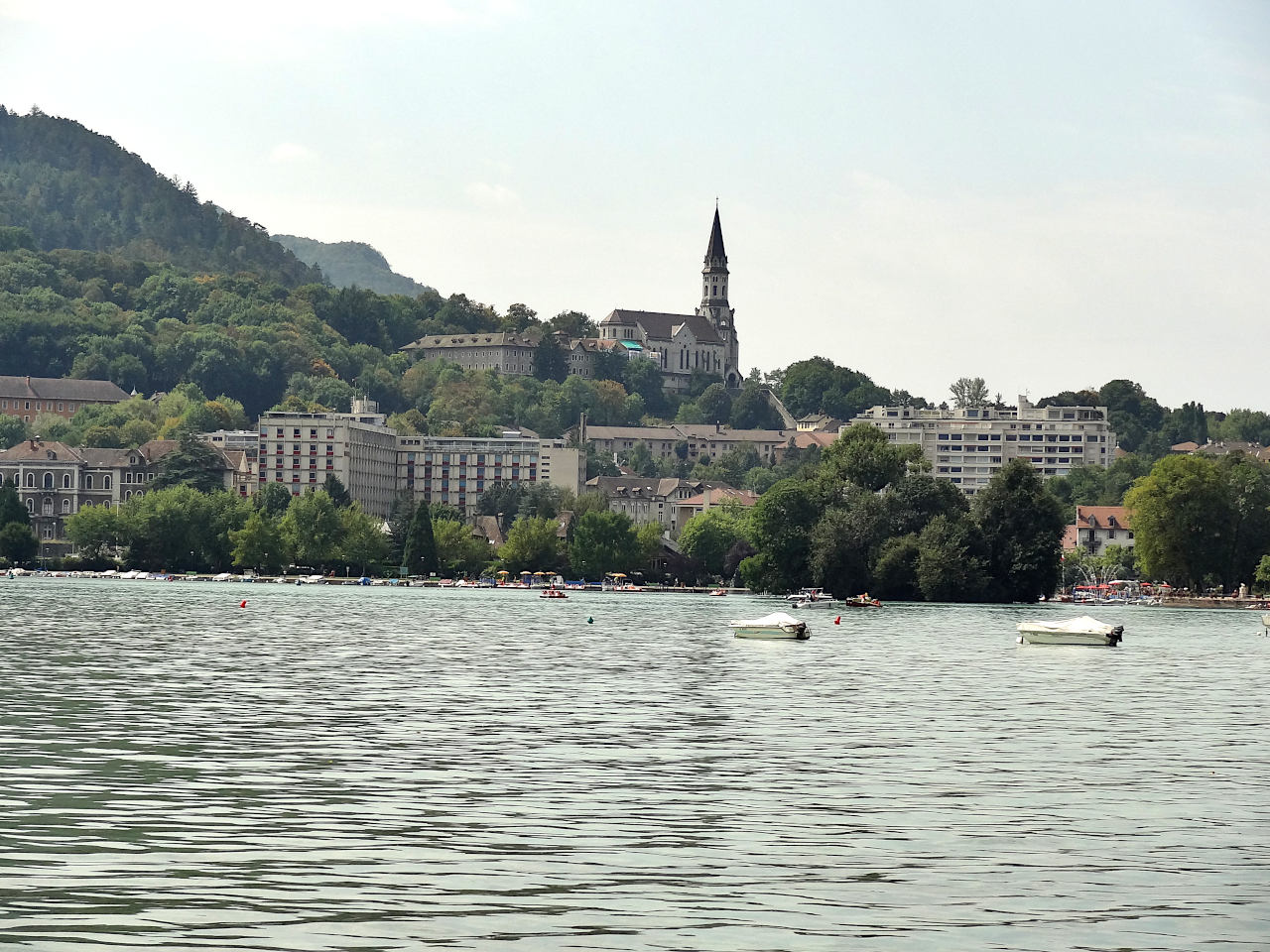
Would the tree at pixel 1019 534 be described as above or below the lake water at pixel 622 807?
above

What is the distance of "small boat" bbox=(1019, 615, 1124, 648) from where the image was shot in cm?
8969

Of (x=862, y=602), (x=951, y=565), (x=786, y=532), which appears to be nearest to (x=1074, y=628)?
(x=862, y=602)

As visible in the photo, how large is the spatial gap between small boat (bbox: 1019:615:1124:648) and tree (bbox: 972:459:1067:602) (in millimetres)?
41223

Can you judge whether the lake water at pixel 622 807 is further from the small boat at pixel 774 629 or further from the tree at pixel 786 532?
the tree at pixel 786 532

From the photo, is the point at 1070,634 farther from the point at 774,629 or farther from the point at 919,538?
the point at 919,538

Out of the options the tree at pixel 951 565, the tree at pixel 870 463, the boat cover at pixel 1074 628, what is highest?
the tree at pixel 870 463

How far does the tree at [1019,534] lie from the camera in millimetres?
133000

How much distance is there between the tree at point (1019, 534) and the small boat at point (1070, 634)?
4122 cm

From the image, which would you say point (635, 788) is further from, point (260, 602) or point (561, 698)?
point (260, 602)

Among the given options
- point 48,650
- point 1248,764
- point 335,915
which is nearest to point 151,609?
point 48,650

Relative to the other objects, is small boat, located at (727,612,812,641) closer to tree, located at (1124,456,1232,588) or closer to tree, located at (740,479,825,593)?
tree, located at (740,479,825,593)

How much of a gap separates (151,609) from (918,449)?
6111 centimetres

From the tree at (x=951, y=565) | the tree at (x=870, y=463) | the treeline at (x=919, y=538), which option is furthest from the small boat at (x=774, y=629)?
the tree at (x=870, y=463)

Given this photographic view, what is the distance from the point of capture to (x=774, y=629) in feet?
303
